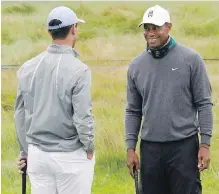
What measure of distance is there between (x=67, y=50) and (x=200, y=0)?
12.2 ft

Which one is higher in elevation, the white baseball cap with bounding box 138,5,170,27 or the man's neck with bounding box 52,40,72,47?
the white baseball cap with bounding box 138,5,170,27

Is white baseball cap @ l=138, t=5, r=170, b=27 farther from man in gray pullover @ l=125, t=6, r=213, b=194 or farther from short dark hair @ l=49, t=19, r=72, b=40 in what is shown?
short dark hair @ l=49, t=19, r=72, b=40

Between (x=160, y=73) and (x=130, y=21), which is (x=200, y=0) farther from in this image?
(x=160, y=73)

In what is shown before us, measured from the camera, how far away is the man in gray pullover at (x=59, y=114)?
3084 millimetres

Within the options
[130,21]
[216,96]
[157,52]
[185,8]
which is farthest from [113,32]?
[157,52]

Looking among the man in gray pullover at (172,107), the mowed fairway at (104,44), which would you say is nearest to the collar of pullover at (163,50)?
the man in gray pullover at (172,107)

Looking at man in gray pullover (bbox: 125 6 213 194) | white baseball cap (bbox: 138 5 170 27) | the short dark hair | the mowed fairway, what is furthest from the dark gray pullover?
the mowed fairway

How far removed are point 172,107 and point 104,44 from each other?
3.27m

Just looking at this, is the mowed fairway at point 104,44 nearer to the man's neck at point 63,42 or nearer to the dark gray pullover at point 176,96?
the dark gray pullover at point 176,96

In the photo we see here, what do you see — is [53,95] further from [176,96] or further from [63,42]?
[176,96]

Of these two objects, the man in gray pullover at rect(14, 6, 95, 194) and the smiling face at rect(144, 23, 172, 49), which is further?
the smiling face at rect(144, 23, 172, 49)

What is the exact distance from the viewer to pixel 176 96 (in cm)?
327

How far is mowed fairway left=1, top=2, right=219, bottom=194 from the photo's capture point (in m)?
5.71

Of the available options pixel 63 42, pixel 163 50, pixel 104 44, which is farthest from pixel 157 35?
pixel 104 44
